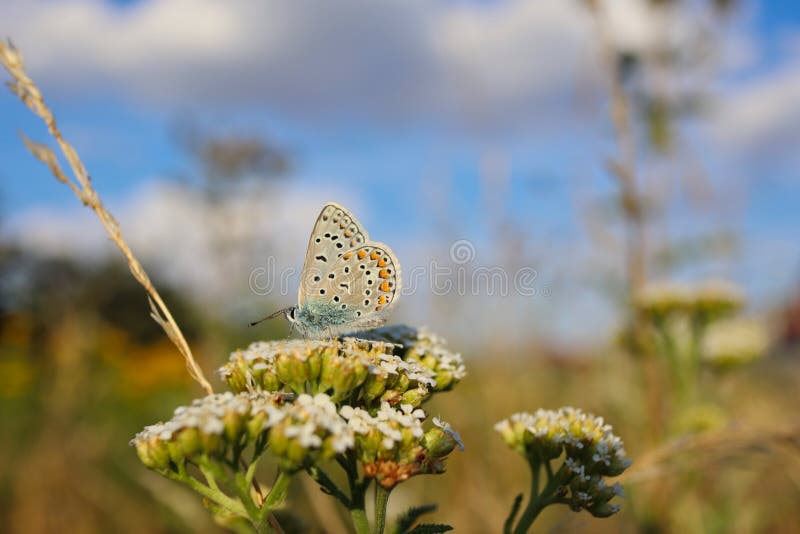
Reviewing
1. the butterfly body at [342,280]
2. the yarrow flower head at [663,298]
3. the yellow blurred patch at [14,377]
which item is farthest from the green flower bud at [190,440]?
the yellow blurred patch at [14,377]

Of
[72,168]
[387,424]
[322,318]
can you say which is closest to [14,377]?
[322,318]

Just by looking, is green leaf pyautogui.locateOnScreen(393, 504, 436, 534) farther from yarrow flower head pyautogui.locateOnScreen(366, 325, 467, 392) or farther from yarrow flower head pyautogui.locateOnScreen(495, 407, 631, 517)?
yarrow flower head pyautogui.locateOnScreen(366, 325, 467, 392)

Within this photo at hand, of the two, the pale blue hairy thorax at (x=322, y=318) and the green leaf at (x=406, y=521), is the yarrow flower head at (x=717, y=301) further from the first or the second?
the green leaf at (x=406, y=521)

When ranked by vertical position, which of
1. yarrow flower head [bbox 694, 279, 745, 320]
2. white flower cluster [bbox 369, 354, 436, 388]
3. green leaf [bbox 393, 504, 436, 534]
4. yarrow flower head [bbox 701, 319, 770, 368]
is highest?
yarrow flower head [bbox 694, 279, 745, 320]

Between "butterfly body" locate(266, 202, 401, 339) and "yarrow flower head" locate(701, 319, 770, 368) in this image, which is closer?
"butterfly body" locate(266, 202, 401, 339)

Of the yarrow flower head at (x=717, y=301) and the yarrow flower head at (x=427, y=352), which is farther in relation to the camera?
the yarrow flower head at (x=717, y=301)

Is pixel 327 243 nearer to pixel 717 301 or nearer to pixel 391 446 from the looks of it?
pixel 391 446

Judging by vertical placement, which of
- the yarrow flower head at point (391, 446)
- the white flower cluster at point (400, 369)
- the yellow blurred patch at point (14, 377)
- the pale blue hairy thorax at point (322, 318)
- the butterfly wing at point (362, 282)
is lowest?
the yarrow flower head at point (391, 446)

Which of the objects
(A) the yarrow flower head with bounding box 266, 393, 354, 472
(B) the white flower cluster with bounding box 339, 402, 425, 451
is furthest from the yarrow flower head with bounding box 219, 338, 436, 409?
(A) the yarrow flower head with bounding box 266, 393, 354, 472
